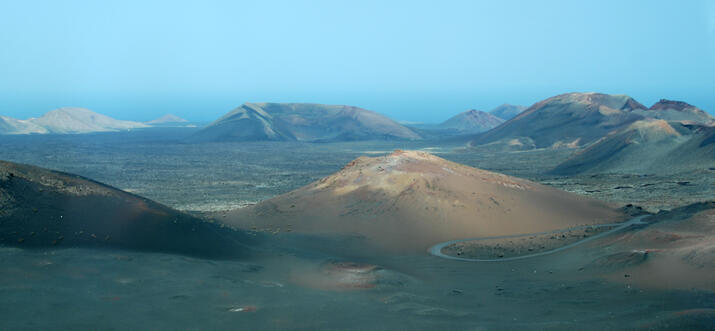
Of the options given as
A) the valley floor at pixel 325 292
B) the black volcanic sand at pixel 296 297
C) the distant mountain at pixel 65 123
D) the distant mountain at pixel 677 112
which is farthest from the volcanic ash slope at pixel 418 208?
the distant mountain at pixel 65 123

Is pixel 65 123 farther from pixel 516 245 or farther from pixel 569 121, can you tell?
pixel 516 245

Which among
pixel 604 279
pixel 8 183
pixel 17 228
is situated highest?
pixel 8 183

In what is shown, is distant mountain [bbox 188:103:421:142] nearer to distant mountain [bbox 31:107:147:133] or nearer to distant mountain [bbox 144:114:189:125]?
distant mountain [bbox 31:107:147:133]

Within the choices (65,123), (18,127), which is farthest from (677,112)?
(18,127)

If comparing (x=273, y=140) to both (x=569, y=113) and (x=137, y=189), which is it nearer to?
(x=569, y=113)

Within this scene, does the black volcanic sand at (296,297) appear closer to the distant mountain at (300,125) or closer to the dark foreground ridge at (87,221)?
the dark foreground ridge at (87,221)

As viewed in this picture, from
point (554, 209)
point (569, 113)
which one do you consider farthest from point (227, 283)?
point (569, 113)
